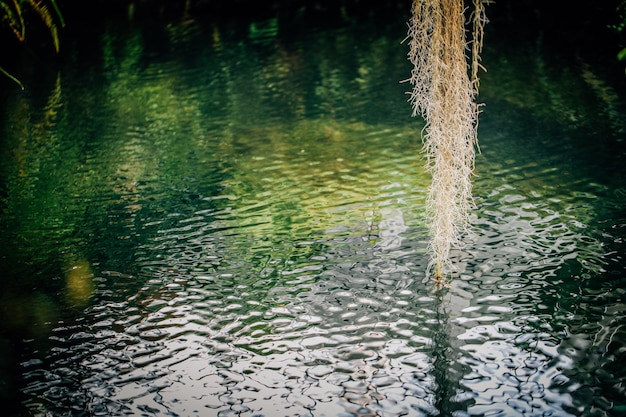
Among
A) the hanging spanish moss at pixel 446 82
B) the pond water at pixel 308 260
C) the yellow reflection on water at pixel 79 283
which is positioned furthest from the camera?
the yellow reflection on water at pixel 79 283

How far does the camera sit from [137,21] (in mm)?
21984

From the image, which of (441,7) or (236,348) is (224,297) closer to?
(236,348)

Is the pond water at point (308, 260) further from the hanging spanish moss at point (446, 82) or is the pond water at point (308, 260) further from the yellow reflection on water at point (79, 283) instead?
the hanging spanish moss at point (446, 82)

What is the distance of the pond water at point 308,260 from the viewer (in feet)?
13.4

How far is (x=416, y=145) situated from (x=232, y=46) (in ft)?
29.3

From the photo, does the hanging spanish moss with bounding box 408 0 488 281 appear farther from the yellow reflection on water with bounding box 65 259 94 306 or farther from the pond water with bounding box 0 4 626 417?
the yellow reflection on water with bounding box 65 259 94 306

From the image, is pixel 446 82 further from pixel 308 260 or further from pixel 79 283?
pixel 79 283

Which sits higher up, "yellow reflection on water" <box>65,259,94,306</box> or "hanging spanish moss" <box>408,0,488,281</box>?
"hanging spanish moss" <box>408,0,488,281</box>

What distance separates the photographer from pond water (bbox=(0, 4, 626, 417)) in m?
4.10

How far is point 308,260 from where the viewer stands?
19.0 feet

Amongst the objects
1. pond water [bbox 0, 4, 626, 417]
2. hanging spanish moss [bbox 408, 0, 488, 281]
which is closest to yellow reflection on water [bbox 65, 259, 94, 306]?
pond water [bbox 0, 4, 626, 417]

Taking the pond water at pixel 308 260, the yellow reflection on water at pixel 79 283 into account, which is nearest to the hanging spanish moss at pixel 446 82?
the pond water at pixel 308 260

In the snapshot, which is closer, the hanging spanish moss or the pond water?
the hanging spanish moss

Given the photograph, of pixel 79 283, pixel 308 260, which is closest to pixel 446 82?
pixel 308 260
